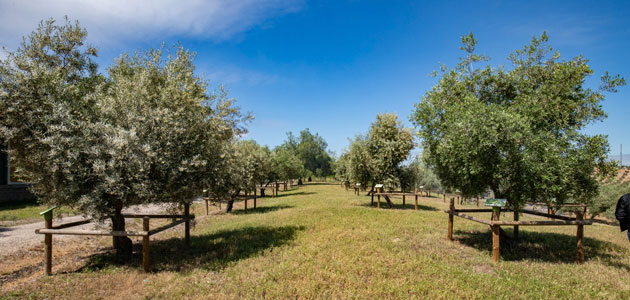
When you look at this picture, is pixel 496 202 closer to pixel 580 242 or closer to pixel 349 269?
pixel 580 242

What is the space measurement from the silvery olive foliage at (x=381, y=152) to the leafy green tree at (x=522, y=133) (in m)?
9.80

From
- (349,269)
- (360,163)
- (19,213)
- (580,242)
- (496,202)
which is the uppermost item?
(360,163)

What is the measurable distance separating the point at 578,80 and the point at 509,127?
3.84 meters

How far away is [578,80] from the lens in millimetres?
10172

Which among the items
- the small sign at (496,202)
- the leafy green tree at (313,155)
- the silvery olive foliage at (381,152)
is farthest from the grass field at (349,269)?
the leafy green tree at (313,155)

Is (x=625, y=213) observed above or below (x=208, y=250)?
above

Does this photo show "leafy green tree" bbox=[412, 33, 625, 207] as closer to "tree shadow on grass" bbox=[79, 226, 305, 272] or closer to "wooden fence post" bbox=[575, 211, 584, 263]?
"wooden fence post" bbox=[575, 211, 584, 263]

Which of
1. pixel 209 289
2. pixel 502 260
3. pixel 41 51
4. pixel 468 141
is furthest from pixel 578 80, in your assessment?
pixel 41 51

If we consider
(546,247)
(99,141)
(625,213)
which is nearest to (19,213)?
(99,141)

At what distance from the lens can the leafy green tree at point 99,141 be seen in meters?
7.77

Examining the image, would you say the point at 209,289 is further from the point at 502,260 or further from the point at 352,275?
the point at 502,260

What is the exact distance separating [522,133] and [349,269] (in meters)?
6.24

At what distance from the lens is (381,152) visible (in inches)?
877

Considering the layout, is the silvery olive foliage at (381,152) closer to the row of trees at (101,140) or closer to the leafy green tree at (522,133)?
the leafy green tree at (522,133)
